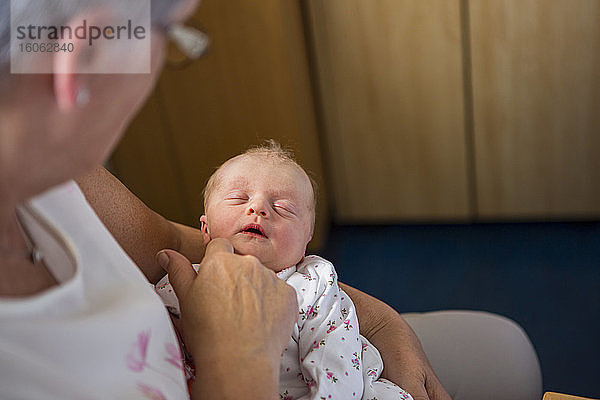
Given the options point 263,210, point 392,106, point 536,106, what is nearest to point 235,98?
point 392,106

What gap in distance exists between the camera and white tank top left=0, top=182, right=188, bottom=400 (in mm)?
757

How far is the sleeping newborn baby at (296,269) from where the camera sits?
3.85 feet

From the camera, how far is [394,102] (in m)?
2.92

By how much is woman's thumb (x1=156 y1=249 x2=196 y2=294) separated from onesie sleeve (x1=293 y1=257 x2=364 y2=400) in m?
0.24

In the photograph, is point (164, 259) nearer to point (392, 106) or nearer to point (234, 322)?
point (234, 322)

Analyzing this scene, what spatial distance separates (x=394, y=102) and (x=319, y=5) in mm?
482

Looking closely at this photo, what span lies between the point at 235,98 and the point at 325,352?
5.83 feet

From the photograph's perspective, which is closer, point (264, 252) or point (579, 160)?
point (264, 252)

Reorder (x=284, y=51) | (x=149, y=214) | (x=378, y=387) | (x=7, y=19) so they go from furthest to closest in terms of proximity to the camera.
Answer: (x=284, y=51) → (x=149, y=214) → (x=378, y=387) → (x=7, y=19)

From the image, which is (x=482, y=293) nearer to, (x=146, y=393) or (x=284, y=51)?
(x=284, y=51)

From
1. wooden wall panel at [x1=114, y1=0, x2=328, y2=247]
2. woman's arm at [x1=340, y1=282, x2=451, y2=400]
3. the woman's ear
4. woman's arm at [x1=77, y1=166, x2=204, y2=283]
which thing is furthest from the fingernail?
wooden wall panel at [x1=114, y1=0, x2=328, y2=247]

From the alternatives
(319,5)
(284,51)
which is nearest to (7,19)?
(284,51)

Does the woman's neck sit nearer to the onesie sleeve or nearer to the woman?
the woman

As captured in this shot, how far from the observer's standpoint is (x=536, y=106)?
2.82 meters
